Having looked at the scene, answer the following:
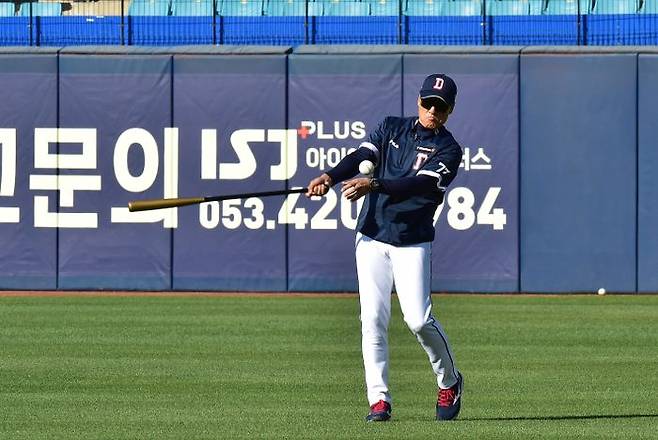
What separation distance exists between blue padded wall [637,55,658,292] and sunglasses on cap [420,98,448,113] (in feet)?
40.1

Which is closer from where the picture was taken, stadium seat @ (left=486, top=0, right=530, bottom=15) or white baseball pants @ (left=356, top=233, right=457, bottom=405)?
white baseball pants @ (left=356, top=233, right=457, bottom=405)

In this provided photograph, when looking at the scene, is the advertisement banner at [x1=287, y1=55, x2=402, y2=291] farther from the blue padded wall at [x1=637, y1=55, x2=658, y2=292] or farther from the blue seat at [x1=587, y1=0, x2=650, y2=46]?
the blue seat at [x1=587, y1=0, x2=650, y2=46]

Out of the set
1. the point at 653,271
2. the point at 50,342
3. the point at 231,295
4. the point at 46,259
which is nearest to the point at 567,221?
the point at 653,271

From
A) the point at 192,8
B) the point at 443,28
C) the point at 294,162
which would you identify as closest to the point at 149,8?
the point at 192,8

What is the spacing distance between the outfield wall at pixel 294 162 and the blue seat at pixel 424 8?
3.93 m

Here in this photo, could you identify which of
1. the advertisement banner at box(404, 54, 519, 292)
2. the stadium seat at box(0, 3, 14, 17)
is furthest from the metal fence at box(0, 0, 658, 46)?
the advertisement banner at box(404, 54, 519, 292)

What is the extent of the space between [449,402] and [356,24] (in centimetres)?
1600

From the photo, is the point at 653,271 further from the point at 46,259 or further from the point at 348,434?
the point at 348,434

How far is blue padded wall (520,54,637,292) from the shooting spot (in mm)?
20391

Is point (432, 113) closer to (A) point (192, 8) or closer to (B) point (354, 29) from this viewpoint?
(B) point (354, 29)

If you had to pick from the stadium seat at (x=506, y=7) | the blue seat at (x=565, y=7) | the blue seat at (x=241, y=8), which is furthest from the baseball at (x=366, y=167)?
the stadium seat at (x=506, y=7)

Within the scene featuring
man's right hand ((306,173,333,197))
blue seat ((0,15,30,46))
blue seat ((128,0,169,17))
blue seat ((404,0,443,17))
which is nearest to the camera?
man's right hand ((306,173,333,197))

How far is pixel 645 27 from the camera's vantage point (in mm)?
22859

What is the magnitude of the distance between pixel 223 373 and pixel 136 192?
32.4ft
